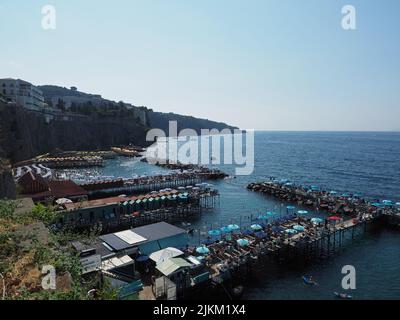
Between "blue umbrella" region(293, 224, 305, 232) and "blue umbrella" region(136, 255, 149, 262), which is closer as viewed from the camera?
"blue umbrella" region(136, 255, 149, 262)

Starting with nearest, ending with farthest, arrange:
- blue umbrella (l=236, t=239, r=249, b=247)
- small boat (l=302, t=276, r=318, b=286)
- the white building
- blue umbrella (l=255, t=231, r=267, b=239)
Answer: small boat (l=302, t=276, r=318, b=286) < blue umbrella (l=236, t=239, r=249, b=247) < blue umbrella (l=255, t=231, r=267, b=239) < the white building

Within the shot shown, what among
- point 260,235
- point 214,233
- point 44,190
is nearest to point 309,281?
point 260,235

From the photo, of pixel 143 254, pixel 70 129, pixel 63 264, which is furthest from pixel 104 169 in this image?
pixel 63 264

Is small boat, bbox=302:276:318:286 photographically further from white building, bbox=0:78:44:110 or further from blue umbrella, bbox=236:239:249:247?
white building, bbox=0:78:44:110

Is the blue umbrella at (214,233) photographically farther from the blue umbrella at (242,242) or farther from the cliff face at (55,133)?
the cliff face at (55,133)

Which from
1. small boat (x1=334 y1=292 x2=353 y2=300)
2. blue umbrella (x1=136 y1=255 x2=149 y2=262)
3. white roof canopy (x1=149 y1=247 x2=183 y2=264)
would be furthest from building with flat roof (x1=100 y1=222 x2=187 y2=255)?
small boat (x1=334 y1=292 x2=353 y2=300)

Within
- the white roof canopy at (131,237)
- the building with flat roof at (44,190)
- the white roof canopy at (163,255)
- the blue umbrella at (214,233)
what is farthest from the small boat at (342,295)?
the building with flat roof at (44,190)

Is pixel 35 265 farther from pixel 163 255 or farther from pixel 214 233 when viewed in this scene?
pixel 214 233
